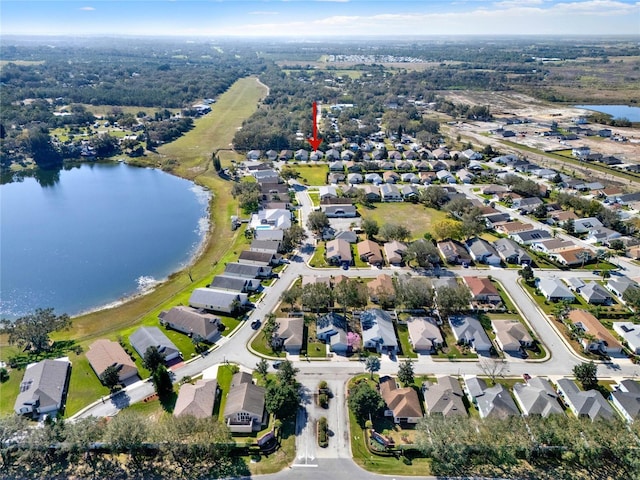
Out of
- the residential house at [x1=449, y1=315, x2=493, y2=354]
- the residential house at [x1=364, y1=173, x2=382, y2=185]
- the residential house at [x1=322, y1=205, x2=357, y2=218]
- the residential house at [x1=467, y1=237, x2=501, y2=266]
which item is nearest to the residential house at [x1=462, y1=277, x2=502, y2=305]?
the residential house at [x1=449, y1=315, x2=493, y2=354]

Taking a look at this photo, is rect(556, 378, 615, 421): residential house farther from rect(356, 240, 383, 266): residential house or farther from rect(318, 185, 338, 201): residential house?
rect(318, 185, 338, 201): residential house

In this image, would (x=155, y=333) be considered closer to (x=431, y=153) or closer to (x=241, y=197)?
(x=241, y=197)

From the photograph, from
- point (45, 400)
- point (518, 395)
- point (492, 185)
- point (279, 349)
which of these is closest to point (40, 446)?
point (45, 400)

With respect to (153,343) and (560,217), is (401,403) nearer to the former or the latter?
(153,343)

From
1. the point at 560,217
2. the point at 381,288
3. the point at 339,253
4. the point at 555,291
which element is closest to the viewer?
the point at 381,288

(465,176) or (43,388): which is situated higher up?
(465,176)

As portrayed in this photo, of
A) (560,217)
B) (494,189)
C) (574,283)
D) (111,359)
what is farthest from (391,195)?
(111,359)

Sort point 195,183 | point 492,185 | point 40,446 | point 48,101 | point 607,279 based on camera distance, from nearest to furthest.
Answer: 1. point 40,446
2. point 607,279
3. point 492,185
4. point 195,183
5. point 48,101
